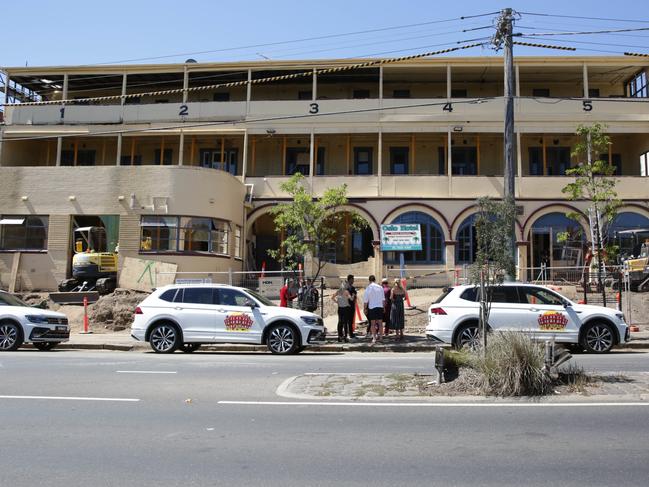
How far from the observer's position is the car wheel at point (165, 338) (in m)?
14.4

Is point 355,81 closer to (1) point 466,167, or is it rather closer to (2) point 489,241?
(1) point 466,167

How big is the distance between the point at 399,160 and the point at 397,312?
48.9 ft

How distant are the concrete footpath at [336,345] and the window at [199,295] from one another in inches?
76.1

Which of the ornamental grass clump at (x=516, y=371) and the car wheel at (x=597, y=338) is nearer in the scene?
the ornamental grass clump at (x=516, y=371)

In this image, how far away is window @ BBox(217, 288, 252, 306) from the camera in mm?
14344

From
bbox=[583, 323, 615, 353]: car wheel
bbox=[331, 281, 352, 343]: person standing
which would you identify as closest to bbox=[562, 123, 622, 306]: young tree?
bbox=[583, 323, 615, 353]: car wheel

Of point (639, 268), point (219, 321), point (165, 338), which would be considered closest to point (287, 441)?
point (219, 321)

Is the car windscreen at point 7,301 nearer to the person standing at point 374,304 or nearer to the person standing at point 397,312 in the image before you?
the person standing at point 374,304

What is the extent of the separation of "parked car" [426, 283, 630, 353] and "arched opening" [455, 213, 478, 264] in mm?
13826

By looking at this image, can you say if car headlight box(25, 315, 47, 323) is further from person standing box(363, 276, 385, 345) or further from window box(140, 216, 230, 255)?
window box(140, 216, 230, 255)

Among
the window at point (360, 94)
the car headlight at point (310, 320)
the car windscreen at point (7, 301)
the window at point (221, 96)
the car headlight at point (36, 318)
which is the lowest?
the car headlight at point (36, 318)

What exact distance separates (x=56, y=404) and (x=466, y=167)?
991 inches

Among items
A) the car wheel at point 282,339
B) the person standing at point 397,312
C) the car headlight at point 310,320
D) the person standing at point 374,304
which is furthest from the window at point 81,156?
the car headlight at point 310,320

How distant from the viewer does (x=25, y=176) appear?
2584 centimetres
